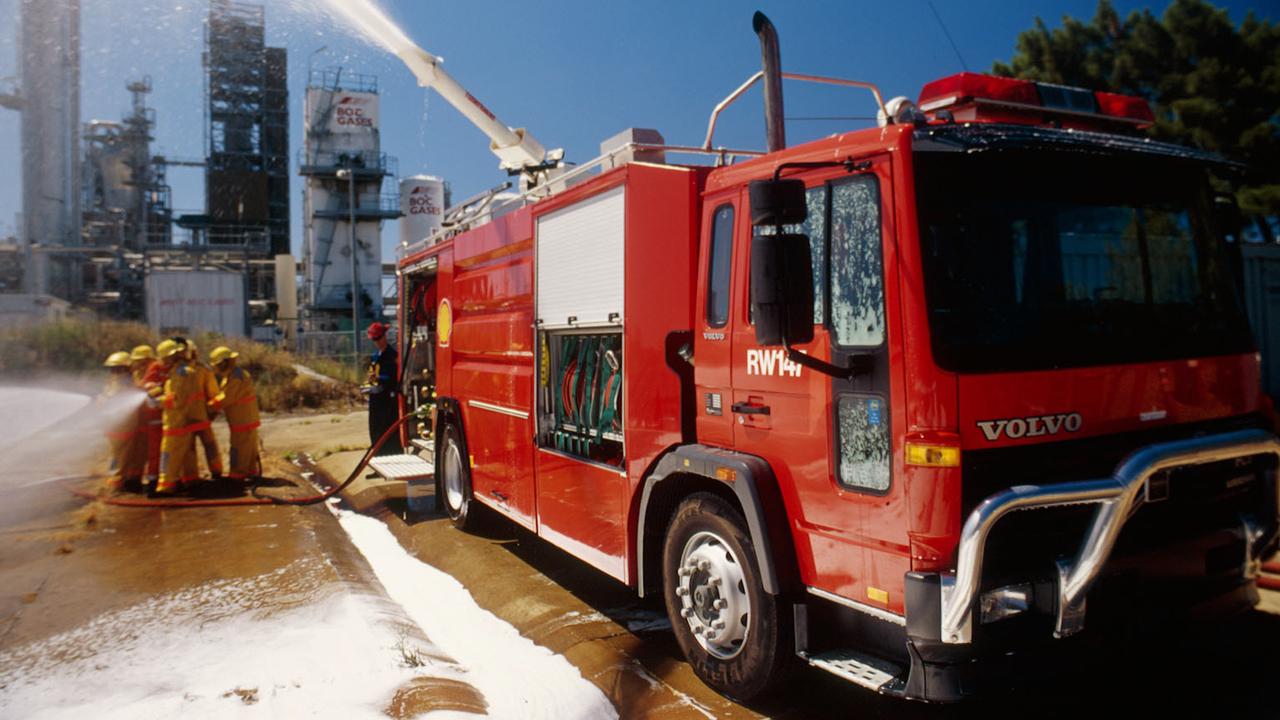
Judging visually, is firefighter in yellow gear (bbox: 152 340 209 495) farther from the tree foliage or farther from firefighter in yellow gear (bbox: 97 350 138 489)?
the tree foliage

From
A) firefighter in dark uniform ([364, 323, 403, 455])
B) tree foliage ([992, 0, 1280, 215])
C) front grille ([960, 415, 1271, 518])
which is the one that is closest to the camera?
front grille ([960, 415, 1271, 518])

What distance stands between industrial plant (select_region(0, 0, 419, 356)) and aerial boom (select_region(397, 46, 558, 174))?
29.7m

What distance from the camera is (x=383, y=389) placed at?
10977 mm

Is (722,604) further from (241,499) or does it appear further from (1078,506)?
(241,499)

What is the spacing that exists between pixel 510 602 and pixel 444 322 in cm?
341

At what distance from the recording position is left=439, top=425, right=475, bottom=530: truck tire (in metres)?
7.54

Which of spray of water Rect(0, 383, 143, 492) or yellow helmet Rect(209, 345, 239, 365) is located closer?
spray of water Rect(0, 383, 143, 492)

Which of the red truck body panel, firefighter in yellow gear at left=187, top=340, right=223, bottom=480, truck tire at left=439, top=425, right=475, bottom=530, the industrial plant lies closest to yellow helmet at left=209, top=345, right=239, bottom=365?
firefighter in yellow gear at left=187, top=340, right=223, bottom=480

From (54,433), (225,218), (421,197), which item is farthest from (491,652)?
(225,218)

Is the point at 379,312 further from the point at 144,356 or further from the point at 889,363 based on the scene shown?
the point at 889,363

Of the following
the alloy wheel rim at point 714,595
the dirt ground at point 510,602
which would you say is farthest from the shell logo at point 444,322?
the alloy wheel rim at point 714,595

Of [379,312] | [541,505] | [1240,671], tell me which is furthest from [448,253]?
[379,312]

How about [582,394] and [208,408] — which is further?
[208,408]

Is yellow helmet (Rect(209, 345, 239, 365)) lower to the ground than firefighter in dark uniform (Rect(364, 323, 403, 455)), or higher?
higher
